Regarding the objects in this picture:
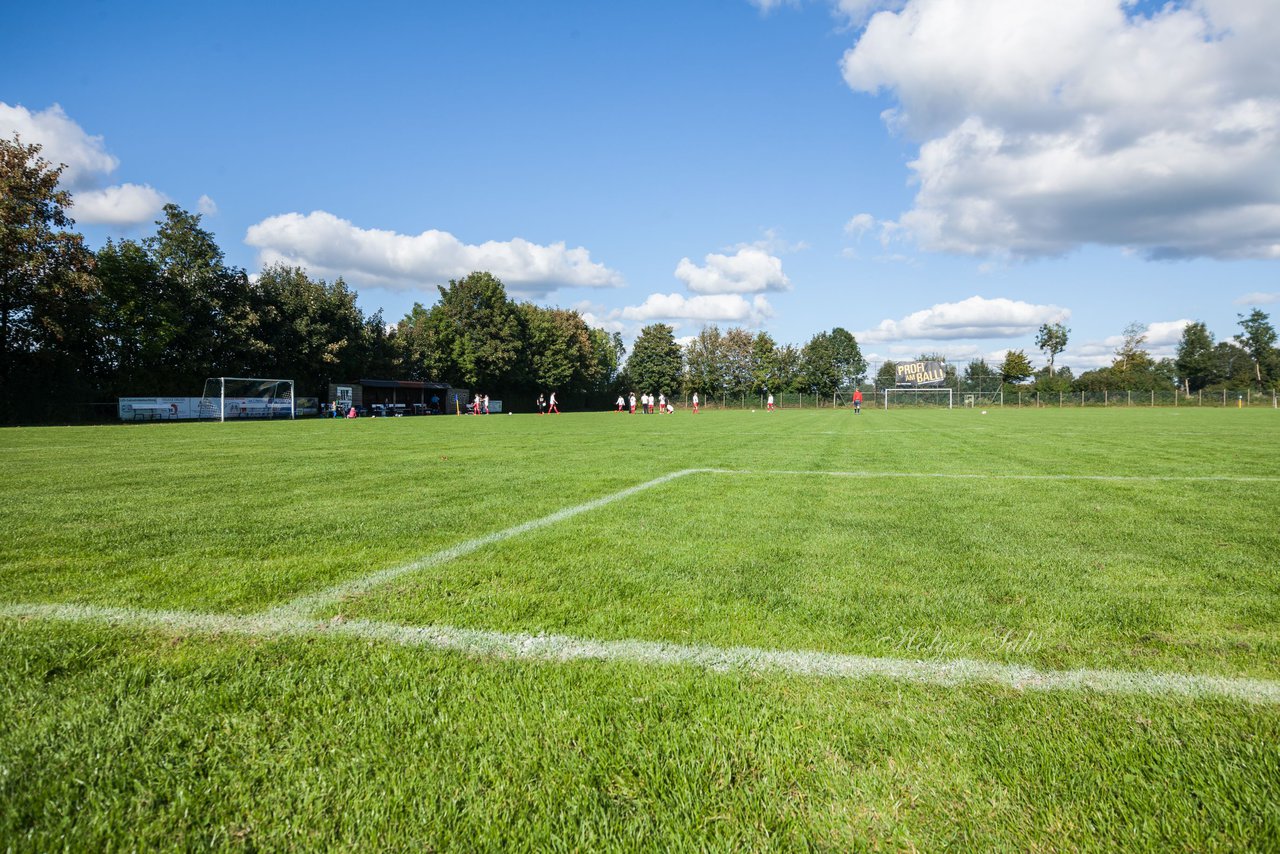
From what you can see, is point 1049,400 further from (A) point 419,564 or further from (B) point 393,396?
(A) point 419,564

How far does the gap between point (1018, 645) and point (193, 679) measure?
3.12m

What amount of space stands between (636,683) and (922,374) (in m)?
75.2

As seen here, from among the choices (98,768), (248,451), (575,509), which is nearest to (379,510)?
(575,509)

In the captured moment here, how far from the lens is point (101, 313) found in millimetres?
31000

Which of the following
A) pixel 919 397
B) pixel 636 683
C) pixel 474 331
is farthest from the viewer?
pixel 919 397

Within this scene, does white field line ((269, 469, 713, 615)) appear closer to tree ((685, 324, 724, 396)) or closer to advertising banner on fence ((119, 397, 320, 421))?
advertising banner on fence ((119, 397, 320, 421))

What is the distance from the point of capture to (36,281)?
2789cm

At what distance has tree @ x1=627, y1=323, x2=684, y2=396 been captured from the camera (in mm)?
84875

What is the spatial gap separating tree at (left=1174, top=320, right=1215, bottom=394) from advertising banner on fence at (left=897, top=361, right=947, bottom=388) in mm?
42556

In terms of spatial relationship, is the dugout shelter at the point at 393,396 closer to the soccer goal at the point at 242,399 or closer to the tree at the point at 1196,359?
the soccer goal at the point at 242,399

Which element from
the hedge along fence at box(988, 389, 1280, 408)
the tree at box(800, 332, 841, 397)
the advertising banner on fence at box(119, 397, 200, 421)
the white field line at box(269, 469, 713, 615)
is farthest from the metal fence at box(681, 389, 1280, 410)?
the white field line at box(269, 469, 713, 615)

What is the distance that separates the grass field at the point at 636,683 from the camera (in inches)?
59.8

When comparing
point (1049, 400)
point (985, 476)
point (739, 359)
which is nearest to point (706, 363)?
point (739, 359)

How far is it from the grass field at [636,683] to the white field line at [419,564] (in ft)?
0.11
